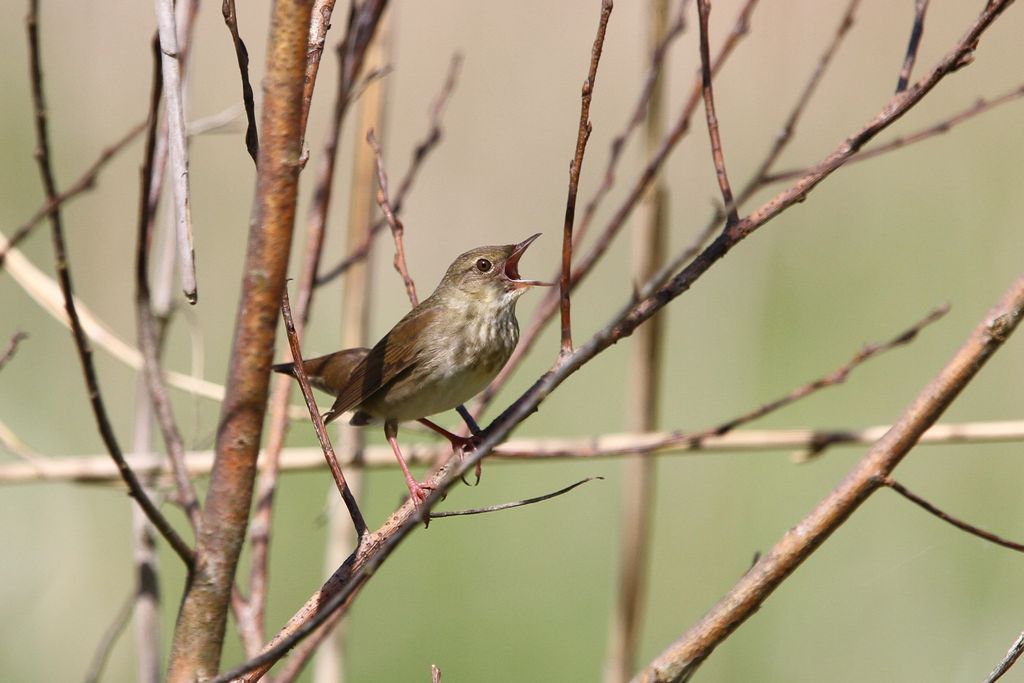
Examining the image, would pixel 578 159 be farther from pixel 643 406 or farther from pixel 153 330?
pixel 643 406

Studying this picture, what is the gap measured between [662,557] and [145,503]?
12.1 ft

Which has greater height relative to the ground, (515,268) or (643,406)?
(515,268)

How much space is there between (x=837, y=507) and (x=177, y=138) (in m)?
0.98

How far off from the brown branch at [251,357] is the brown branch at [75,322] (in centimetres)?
6

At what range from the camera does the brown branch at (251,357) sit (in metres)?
1.39

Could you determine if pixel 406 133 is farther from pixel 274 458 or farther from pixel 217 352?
pixel 274 458

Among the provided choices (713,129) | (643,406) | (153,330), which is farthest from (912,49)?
(153,330)

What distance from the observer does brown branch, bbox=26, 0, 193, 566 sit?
1.51 m

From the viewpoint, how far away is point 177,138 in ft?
4.75

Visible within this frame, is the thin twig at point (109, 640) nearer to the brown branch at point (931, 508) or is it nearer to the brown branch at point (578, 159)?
the brown branch at point (578, 159)

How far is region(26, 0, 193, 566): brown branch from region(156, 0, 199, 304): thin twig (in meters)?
0.25

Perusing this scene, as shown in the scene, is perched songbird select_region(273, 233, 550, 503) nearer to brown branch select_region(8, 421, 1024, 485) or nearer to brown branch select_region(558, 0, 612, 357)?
brown branch select_region(8, 421, 1024, 485)

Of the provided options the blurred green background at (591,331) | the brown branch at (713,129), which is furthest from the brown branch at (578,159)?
the blurred green background at (591,331)

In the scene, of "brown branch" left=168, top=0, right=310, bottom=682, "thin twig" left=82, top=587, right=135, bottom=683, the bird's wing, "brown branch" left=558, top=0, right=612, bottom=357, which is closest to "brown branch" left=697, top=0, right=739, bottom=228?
"brown branch" left=558, top=0, right=612, bottom=357
